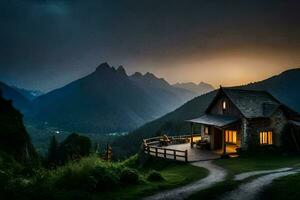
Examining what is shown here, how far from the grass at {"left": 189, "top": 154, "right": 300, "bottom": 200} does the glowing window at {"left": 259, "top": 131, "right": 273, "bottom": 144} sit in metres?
2.68

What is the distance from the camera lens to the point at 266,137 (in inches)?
1438

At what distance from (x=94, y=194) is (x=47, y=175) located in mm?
3379

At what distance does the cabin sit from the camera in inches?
1388

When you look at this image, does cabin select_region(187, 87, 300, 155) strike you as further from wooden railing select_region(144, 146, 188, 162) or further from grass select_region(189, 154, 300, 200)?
wooden railing select_region(144, 146, 188, 162)

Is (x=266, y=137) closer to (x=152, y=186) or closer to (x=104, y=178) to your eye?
(x=152, y=186)

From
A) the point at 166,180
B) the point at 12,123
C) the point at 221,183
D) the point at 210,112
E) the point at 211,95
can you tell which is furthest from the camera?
the point at 211,95

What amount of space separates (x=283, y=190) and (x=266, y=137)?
70.2ft

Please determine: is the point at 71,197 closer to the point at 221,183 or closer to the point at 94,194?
the point at 94,194

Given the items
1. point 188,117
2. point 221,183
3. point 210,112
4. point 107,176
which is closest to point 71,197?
point 107,176

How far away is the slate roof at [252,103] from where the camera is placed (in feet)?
119

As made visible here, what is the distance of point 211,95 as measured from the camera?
7082 inches

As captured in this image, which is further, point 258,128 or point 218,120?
point 218,120

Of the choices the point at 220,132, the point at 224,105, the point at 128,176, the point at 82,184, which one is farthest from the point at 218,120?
the point at 82,184

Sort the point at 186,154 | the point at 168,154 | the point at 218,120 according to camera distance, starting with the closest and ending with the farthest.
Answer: the point at 186,154
the point at 168,154
the point at 218,120
